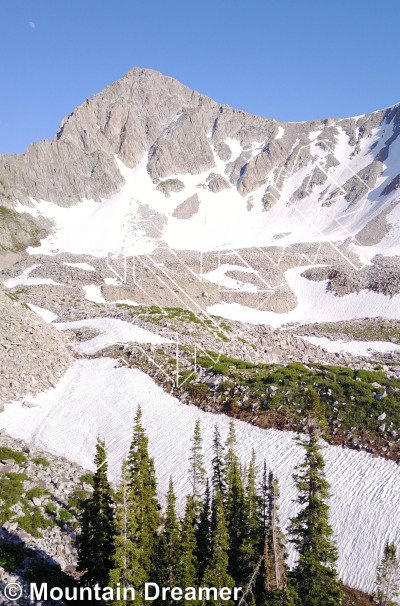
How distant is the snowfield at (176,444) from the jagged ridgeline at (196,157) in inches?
4561

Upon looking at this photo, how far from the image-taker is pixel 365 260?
10888 cm

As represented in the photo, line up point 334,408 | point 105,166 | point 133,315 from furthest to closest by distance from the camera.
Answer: point 105,166 < point 133,315 < point 334,408

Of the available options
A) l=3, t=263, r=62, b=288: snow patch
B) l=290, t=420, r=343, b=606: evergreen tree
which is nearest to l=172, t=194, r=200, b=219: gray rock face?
l=3, t=263, r=62, b=288: snow patch

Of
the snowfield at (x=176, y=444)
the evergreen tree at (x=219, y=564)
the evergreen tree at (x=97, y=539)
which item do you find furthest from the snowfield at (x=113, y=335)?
the evergreen tree at (x=219, y=564)

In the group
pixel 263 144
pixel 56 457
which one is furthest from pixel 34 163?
pixel 56 457

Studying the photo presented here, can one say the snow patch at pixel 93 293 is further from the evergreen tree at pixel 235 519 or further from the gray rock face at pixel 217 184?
the gray rock face at pixel 217 184

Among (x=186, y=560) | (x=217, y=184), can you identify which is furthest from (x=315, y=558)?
(x=217, y=184)

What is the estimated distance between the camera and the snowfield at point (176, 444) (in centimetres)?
1789

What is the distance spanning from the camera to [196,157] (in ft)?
601

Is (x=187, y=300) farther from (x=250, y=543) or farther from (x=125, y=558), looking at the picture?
(x=125, y=558)

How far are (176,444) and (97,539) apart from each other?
455 inches

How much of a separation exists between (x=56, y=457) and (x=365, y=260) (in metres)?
101

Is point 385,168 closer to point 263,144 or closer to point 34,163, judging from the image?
point 263,144

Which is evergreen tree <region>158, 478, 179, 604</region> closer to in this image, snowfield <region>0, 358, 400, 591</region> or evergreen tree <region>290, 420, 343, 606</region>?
evergreen tree <region>290, 420, 343, 606</region>
